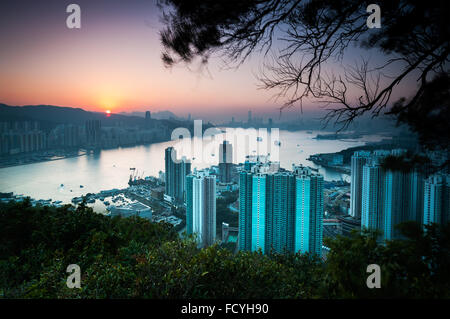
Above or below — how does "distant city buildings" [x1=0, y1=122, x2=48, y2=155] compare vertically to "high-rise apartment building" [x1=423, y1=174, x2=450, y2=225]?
above

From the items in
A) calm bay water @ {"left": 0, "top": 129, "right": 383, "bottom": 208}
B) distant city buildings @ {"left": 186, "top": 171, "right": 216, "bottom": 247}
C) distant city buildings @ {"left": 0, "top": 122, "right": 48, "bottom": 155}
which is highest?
distant city buildings @ {"left": 0, "top": 122, "right": 48, "bottom": 155}

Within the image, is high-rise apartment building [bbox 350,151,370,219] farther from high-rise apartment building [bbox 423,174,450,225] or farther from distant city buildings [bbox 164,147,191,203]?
distant city buildings [bbox 164,147,191,203]

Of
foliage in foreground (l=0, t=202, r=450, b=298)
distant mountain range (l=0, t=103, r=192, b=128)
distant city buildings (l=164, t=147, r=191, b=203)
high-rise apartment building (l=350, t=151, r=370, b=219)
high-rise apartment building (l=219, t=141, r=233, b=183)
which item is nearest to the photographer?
foliage in foreground (l=0, t=202, r=450, b=298)

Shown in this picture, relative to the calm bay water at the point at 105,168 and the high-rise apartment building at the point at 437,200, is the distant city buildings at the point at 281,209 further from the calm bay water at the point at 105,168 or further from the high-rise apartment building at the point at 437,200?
the high-rise apartment building at the point at 437,200

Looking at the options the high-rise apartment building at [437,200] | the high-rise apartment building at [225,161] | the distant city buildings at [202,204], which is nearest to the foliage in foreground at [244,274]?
the high-rise apartment building at [437,200]

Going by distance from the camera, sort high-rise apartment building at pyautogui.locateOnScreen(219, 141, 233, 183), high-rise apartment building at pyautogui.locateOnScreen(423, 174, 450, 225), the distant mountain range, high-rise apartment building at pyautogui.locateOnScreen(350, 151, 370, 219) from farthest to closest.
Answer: high-rise apartment building at pyautogui.locateOnScreen(219, 141, 233, 183), high-rise apartment building at pyautogui.locateOnScreen(350, 151, 370, 219), the distant mountain range, high-rise apartment building at pyautogui.locateOnScreen(423, 174, 450, 225)

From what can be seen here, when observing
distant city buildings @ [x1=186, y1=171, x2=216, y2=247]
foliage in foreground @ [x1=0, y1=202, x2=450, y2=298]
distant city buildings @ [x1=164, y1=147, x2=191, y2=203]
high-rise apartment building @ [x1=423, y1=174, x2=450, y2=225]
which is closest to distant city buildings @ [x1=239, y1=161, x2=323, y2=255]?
distant city buildings @ [x1=186, y1=171, x2=216, y2=247]

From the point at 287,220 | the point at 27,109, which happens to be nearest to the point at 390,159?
the point at 287,220
